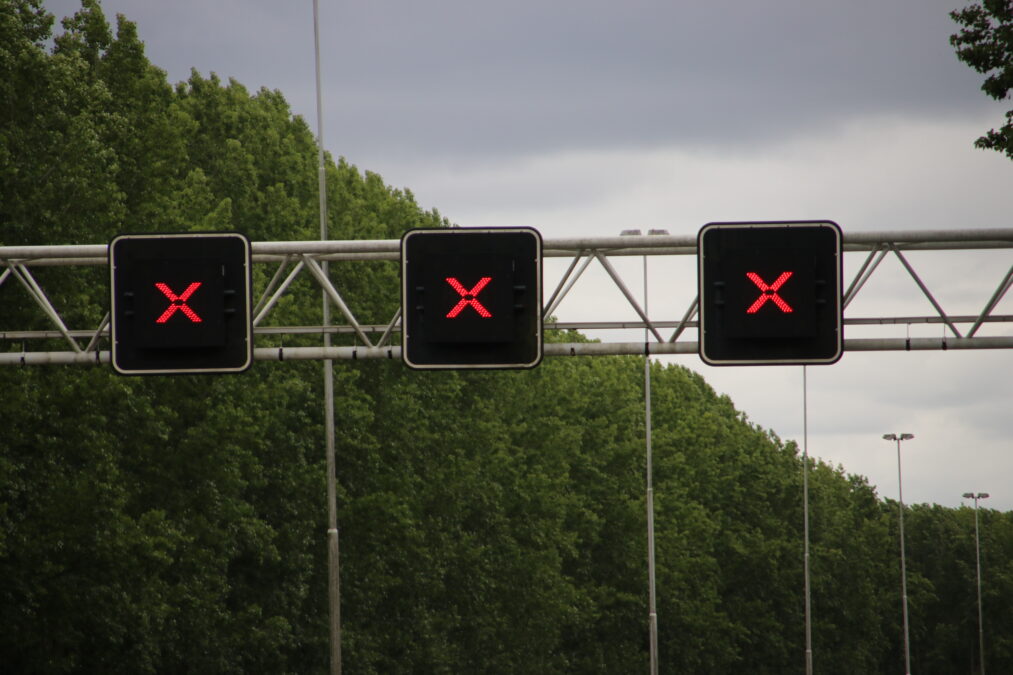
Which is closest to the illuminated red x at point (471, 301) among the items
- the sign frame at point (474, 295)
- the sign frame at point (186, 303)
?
the sign frame at point (474, 295)

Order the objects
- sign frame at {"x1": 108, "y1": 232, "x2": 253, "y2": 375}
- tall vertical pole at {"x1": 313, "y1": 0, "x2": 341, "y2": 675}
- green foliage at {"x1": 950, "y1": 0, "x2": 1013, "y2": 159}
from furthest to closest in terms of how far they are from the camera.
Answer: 1. tall vertical pole at {"x1": 313, "y1": 0, "x2": 341, "y2": 675}
2. green foliage at {"x1": 950, "y1": 0, "x2": 1013, "y2": 159}
3. sign frame at {"x1": 108, "y1": 232, "x2": 253, "y2": 375}

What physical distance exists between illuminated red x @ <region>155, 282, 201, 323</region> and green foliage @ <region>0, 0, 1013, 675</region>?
539 inches

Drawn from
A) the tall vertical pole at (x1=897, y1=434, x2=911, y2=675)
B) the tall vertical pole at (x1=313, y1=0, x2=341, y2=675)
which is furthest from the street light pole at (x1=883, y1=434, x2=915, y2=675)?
the tall vertical pole at (x1=313, y1=0, x2=341, y2=675)

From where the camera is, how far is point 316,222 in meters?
43.4

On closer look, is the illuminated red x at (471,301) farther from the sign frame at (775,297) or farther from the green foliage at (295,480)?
the green foliage at (295,480)

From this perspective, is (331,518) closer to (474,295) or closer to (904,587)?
(474,295)

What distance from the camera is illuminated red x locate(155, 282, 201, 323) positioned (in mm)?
16219

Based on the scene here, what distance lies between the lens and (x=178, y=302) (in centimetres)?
1625

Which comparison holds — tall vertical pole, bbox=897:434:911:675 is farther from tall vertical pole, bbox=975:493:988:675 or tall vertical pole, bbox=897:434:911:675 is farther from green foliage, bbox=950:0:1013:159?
green foliage, bbox=950:0:1013:159

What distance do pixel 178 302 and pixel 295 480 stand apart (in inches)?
973

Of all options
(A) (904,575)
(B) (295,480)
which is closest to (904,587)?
(A) (904,575)

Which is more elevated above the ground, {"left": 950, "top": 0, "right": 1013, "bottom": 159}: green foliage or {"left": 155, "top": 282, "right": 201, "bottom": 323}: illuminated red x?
{"left": 950, "top": 0, "right": 1013, "bottom": 159}: green foliage

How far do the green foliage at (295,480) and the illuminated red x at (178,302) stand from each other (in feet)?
44.9

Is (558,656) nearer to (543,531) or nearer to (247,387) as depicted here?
(543,531)
